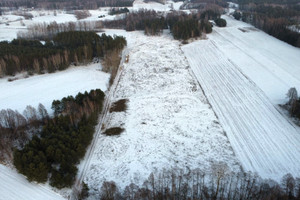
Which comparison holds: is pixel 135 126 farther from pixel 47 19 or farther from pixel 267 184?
pixel 47 19

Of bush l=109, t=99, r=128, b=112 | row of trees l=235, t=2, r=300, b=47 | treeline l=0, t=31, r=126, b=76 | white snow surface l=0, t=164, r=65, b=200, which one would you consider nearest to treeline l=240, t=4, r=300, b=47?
row of trees l=235, t=2, r=300, b=47

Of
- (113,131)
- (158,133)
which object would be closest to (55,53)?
(113,131)

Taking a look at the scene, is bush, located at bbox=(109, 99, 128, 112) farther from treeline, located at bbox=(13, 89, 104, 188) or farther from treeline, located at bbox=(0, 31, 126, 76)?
treeline, located at bbox=(0, 31, 126, 76)

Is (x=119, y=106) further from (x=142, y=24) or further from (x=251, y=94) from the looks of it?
(x=142, y=24)

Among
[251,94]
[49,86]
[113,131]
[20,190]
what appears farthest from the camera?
[49,86]

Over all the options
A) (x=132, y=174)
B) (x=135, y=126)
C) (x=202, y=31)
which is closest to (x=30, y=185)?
(x=132, y=174)

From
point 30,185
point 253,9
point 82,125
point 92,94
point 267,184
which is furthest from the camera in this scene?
point 253,9
